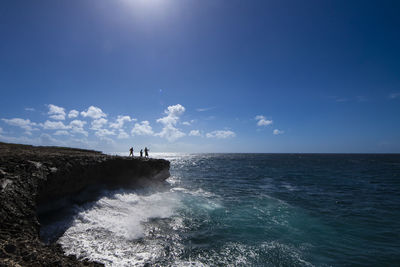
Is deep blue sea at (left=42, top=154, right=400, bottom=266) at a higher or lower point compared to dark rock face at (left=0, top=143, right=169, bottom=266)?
lower

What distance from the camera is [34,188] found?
958 cm

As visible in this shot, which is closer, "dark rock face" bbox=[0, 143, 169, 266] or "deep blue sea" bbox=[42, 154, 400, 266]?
"dark rock face" bbox=[0, 143, 169, 266]

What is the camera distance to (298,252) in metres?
9.63

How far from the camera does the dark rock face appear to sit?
17.8 ft

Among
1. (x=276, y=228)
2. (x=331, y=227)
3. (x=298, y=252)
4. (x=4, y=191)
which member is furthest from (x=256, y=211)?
(x=4, y=191)

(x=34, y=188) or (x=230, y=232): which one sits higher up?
(x=34, y=188)

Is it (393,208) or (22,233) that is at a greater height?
(22,233)

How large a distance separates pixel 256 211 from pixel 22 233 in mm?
15278

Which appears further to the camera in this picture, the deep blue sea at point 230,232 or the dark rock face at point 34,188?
the deep blue sea at point 230,232

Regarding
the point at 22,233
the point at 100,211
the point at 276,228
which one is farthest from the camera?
the point at 100,211

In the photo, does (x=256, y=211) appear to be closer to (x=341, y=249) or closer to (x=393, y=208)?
(x=341, y=249)

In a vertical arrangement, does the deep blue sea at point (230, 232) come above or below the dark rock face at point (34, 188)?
below

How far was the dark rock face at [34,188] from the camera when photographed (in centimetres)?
543

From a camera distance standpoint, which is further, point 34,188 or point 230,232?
point 230,232
